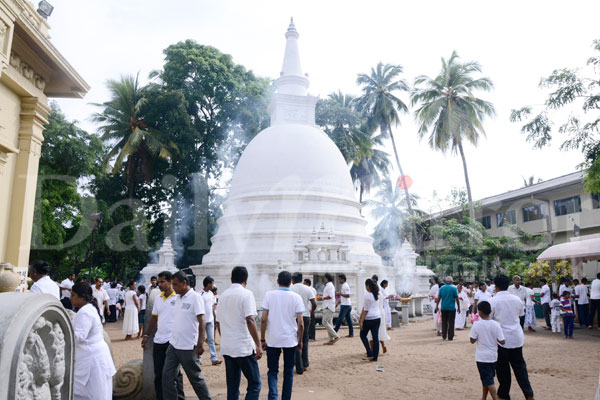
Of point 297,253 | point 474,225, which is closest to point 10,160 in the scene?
point 297,253

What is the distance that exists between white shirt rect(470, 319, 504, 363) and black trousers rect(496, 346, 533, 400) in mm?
491

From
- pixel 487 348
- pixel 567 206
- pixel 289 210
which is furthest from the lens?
pixel 567 206

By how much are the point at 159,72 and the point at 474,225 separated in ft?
85.8

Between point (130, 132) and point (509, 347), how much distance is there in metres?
29.7

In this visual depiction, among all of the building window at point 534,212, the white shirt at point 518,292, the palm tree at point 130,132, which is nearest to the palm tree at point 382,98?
the building window at point 534,212

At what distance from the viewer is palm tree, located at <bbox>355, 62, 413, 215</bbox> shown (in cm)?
3606

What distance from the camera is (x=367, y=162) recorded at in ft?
133

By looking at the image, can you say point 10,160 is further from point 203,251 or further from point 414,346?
point 203,251

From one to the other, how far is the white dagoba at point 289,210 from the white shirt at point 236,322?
10994mm

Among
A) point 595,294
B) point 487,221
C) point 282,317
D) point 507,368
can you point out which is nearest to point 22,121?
point 282,317

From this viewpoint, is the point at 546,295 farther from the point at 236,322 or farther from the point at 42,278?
the point at 42,278

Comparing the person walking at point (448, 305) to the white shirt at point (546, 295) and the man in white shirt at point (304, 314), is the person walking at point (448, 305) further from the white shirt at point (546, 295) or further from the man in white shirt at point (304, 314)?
the white shirt at point (546, 295)

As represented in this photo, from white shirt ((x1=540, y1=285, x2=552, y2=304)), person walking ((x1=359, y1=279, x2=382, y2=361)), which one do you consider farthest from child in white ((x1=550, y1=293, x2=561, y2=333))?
person walking ((x1=359, y1=279, x2=382, y2=361))

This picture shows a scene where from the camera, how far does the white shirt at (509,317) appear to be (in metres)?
5.99
